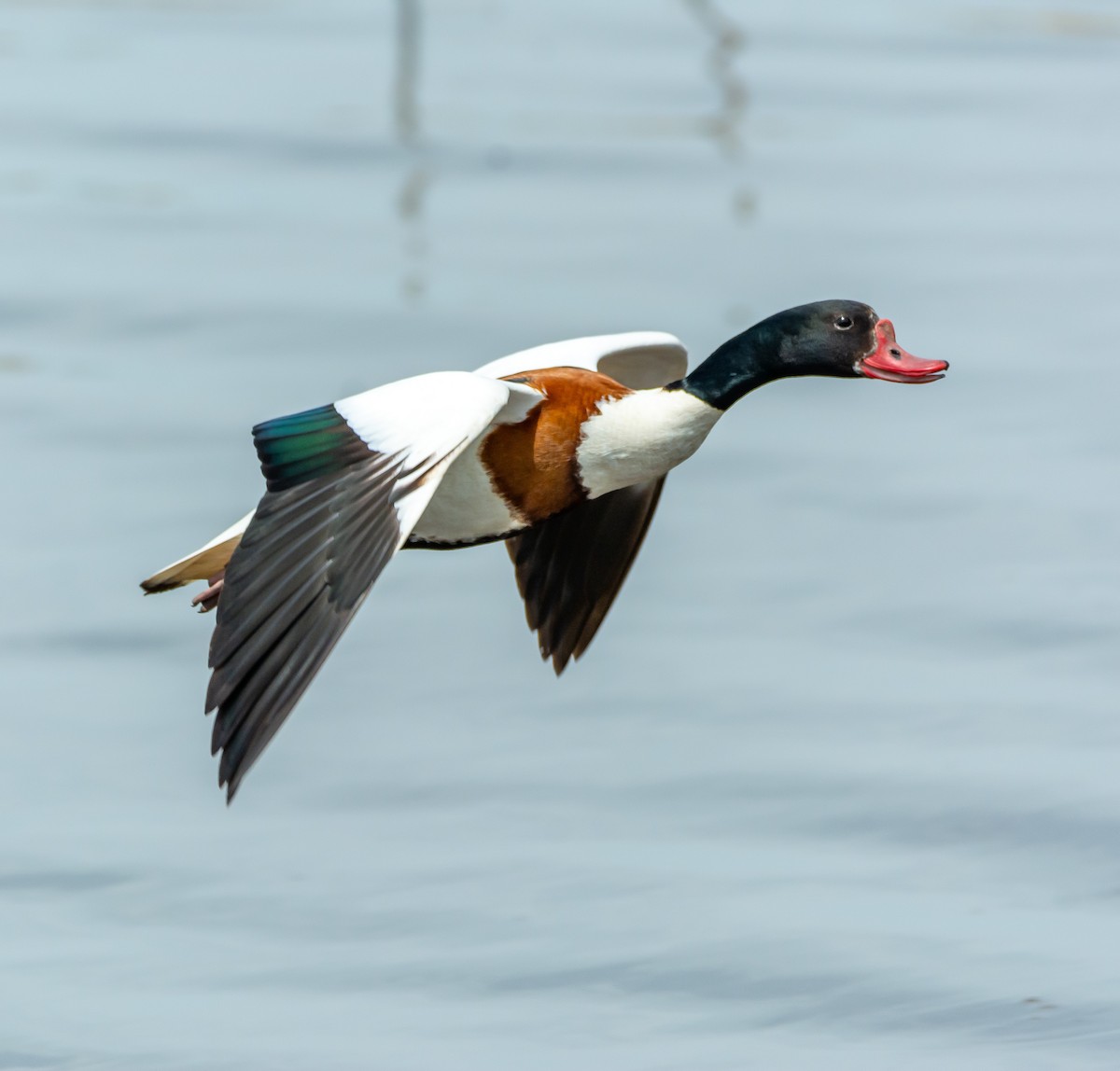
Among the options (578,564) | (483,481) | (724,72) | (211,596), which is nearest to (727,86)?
(724,72)

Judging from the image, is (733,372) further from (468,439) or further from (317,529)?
(317,529)

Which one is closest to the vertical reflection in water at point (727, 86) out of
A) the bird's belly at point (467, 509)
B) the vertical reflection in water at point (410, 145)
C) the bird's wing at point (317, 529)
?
the vertical reflection in water at point (410, 145)

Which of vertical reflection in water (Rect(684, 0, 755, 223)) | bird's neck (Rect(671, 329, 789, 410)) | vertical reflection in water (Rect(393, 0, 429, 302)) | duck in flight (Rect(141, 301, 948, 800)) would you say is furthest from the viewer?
vertical reflection in water (Rect(684, 0, 755, 223))

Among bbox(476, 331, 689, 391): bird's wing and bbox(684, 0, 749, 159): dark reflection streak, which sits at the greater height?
bbox(684, 0, 749, 159): dark reflection streak

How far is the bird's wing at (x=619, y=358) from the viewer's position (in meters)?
8.66

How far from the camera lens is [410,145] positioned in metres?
17.5

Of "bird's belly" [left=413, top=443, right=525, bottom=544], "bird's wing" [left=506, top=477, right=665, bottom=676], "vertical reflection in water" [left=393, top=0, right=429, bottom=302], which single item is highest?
"vertical reflection in water" [left=393, top=0, right=429, bottom=302]

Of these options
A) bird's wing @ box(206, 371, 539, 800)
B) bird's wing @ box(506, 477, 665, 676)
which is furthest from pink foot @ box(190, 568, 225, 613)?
bird's wing @ box(506, 477, 665, 676)

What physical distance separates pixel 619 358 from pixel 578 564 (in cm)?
74

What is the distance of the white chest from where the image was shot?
7.70 m

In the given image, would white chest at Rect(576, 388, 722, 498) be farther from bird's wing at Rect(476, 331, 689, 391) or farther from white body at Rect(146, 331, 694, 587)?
bird's wing at Rect(476, 331, 689, 391)

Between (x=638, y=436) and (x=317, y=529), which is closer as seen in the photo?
(x=317, y=529)

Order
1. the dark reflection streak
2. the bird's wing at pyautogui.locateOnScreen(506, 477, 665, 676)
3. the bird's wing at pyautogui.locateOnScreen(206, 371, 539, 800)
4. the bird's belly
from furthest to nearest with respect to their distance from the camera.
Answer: the dark reflection streak < the bird's wing at pyautogui.locateOnScreen(506, 477, 665, 676) < the bird's belly < the bird's wing at pyautogui.locateOnScreen(206, 371, 539, 800)

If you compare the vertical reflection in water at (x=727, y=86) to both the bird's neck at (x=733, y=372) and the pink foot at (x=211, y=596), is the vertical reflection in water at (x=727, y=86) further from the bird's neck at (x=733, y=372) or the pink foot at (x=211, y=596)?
the pink foot at (x=211, y=596)
